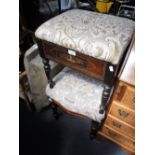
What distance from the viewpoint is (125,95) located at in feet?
2.34

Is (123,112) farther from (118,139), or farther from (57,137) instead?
(57,137)

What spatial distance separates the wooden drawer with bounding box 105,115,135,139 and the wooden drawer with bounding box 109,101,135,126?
0.04 metres

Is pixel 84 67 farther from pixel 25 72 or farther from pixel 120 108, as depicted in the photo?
pixel 25 72

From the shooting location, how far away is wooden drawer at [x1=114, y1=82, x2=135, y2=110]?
2.18 feet

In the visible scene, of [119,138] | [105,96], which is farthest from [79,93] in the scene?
[119,138]

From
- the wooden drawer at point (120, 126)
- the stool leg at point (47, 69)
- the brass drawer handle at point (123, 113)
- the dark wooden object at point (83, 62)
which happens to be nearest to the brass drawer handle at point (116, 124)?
the wooden drawer at point (120, 126)

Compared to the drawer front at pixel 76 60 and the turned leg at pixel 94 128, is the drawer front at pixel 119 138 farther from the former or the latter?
the drawer front at pixel 76 60

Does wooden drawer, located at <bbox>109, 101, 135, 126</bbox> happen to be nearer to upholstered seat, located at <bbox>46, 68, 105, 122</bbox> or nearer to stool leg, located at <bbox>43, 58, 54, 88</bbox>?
upholstered seat, located at <bbox>46, 68, 105, 122</bbox>

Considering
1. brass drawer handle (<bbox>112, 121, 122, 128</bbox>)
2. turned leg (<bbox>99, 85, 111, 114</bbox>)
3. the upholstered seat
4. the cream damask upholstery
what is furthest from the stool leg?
brass drawer handle (<bbox>112, 121, 122, 128</bbox>)

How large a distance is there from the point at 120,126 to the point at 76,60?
1.69 ft
